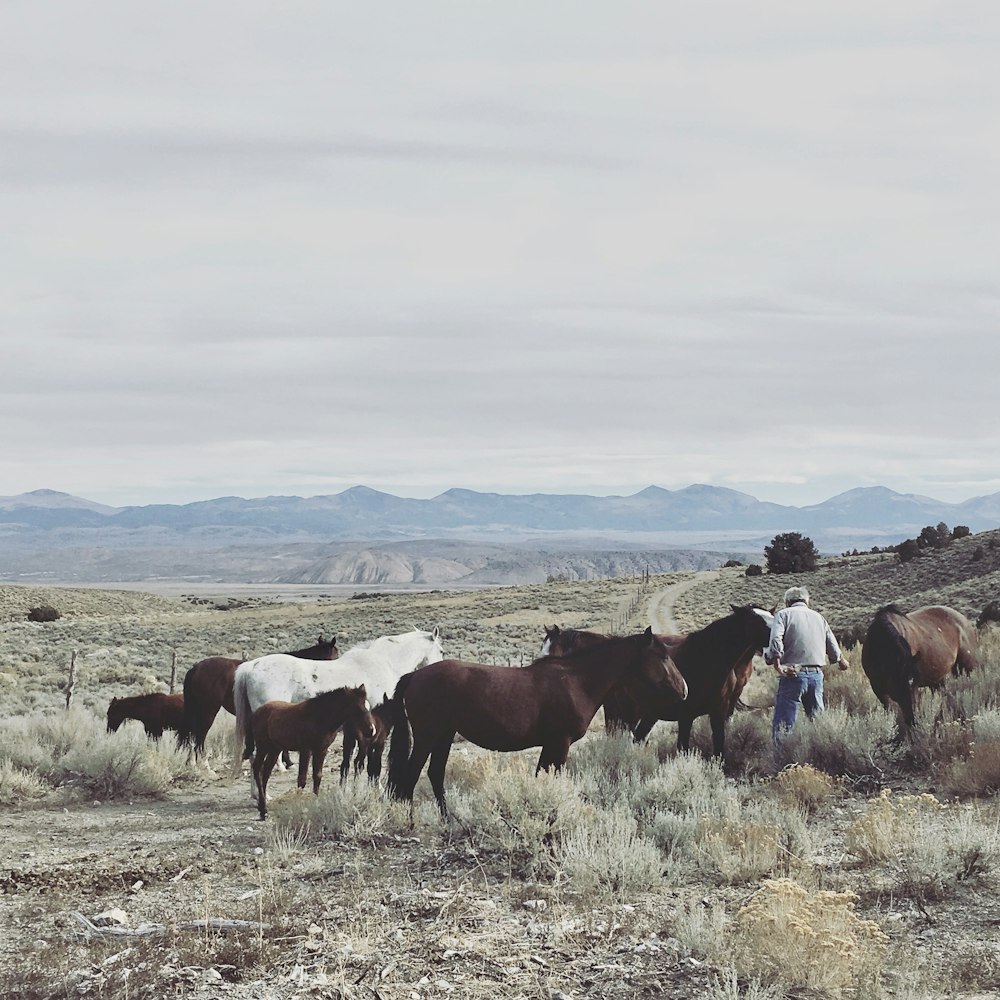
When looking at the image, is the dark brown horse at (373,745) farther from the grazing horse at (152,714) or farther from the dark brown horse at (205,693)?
the grazing horse at (152,714)

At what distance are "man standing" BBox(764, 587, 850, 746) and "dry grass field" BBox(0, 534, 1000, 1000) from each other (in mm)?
360

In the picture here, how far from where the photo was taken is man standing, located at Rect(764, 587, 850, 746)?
11383 mm

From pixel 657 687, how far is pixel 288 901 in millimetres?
4381

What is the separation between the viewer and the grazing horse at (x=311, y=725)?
1062cm

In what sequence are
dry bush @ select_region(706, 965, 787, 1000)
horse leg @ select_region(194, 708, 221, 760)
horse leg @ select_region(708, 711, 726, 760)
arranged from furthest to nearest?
horse leg @ select_region(194, 708, 221, 760)
horse leg @ select_region(708, 711, 726, 760)
dry bush @ select_region(706, 965, 787, 1000)

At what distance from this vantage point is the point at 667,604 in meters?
65.5

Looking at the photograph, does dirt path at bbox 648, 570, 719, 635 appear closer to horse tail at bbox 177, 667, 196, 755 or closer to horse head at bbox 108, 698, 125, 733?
horse tail at bbox 177, 667, 196, 755

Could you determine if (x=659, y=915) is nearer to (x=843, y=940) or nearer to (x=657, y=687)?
(x=843, y=940)

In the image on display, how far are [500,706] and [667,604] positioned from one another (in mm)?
57462

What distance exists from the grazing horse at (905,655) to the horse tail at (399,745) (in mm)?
5589

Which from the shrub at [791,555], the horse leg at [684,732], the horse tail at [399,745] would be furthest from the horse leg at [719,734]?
the shrub at [791,555]

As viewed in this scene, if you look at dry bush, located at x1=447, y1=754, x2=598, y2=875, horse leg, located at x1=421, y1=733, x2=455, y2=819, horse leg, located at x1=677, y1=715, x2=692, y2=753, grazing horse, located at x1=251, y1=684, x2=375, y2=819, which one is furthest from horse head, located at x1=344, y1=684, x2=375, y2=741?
horse leg, located at x1=677, y1=715, x2=692, y2=753

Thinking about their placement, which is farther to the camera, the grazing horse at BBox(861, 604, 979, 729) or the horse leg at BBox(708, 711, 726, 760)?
the grazing horse at BBox(861, 604, 979, 729)

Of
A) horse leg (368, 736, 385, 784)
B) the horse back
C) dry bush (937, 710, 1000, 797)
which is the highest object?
the horse back
